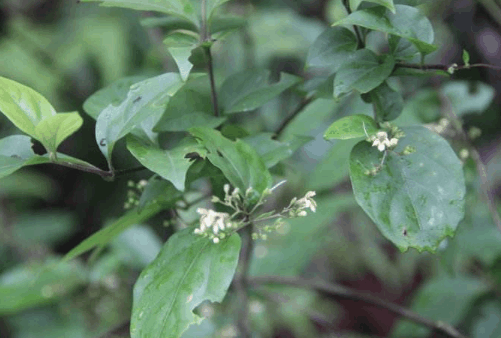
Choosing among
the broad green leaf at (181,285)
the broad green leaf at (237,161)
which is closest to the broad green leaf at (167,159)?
the broad green leaf at (237,161)

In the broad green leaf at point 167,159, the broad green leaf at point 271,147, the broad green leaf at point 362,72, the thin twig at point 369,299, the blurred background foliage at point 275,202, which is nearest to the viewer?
the broad green leaf at point 167,159

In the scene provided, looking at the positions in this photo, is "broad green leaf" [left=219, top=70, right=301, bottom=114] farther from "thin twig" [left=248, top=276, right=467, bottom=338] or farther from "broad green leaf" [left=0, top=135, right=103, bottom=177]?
"thin twig" [left=248, top=276, right=467, bottom=338]

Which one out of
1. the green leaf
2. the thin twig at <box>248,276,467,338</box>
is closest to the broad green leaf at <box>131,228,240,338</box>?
the green leaf

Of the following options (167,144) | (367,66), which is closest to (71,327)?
(167,144)

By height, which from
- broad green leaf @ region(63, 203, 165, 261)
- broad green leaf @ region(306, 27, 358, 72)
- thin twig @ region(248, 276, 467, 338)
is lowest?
thin twig @ region(248, 276, 467, 338)

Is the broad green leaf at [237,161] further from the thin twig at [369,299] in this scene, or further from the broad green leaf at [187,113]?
the thin twig at [369,299]

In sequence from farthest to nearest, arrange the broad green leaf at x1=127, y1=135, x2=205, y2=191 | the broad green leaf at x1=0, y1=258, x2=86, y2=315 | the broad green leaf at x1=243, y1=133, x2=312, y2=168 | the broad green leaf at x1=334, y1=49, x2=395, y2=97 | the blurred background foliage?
1. the broad green leaf at x1=0, y1=258, x2=86, y2=315
2. the blurred background foliage
3. the broad green leaf at x1=243, y1=133, x2=312, y2=168
4. the broad green leaf at x1=334, y1=49, x2=395, y2=97
5. the broad green leaf at x1=127, y1=135, x2=205, y2=191

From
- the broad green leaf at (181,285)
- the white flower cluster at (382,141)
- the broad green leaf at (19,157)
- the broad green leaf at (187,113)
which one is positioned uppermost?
the broad green leaf at (19,157)
